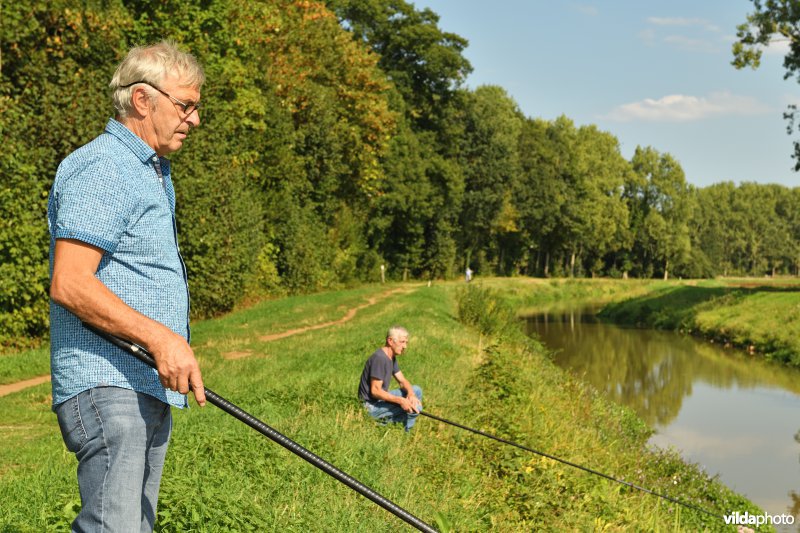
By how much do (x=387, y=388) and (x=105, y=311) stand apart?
6526mm

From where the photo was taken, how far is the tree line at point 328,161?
16688 millimetres

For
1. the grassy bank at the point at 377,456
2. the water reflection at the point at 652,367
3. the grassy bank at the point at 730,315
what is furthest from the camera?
the grassy bank at the point at 730,315

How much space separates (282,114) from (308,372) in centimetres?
2311

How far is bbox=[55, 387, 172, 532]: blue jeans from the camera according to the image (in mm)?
2811

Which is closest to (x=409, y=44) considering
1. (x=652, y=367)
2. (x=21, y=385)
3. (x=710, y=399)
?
(x=652, y=367)

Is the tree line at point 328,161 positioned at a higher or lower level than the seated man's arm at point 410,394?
higher

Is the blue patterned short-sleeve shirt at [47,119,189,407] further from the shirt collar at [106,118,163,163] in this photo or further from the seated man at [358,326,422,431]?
the seated man at [358,326,422,431]

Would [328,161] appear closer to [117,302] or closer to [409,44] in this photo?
[409,44]

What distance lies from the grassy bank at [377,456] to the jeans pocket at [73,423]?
1.78 metres

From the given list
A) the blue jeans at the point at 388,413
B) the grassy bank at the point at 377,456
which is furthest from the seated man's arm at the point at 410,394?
the grassy bank at the point at 377,456

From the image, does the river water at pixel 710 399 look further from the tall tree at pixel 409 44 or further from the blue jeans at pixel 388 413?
the tall tree at pixel 409 44

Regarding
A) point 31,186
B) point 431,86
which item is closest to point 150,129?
point 31,186

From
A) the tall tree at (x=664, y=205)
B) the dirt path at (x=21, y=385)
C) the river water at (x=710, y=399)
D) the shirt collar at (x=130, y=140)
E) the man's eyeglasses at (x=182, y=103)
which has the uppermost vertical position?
the tall tree at (x=664, y=205)

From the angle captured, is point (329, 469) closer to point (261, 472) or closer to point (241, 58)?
point (261, 472)
